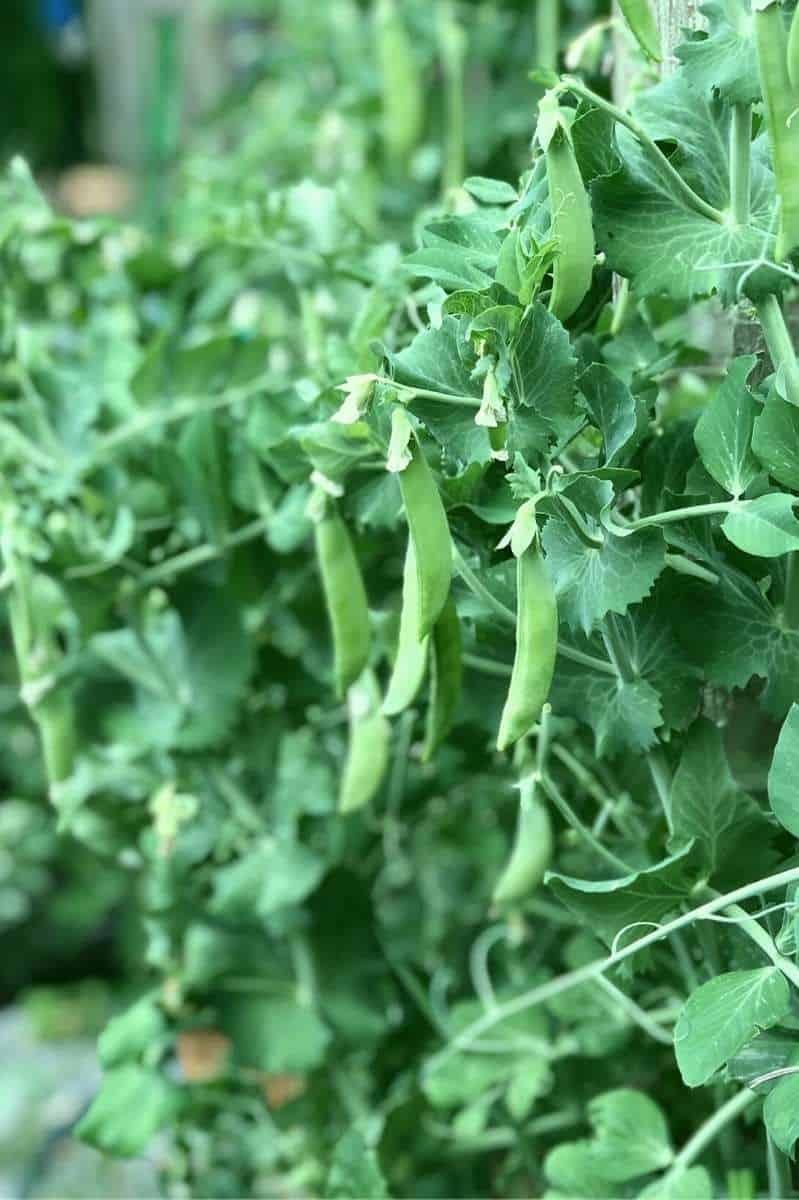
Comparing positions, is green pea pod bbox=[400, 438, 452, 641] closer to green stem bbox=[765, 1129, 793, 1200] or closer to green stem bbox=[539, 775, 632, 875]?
green stem bbox=[539, 775, 632, 875]

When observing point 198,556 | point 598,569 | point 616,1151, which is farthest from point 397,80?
point 616,1151

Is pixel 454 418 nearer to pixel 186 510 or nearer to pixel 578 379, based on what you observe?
pixel 578 379

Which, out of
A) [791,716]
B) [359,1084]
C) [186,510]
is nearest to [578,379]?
[791,716]

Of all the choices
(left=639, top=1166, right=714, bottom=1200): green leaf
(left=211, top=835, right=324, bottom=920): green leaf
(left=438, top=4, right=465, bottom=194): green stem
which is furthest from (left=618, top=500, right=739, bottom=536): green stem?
(left=438, top=4, right=465, bottom=194): green stem

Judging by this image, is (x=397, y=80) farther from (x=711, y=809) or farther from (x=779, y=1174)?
(x=779, y=1174)

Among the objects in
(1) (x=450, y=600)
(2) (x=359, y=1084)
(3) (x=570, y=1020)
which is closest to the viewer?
(1) (x=450, y=600)

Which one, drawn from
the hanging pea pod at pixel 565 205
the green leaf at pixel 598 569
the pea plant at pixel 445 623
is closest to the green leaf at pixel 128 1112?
the pea plant at pixel 445 623
